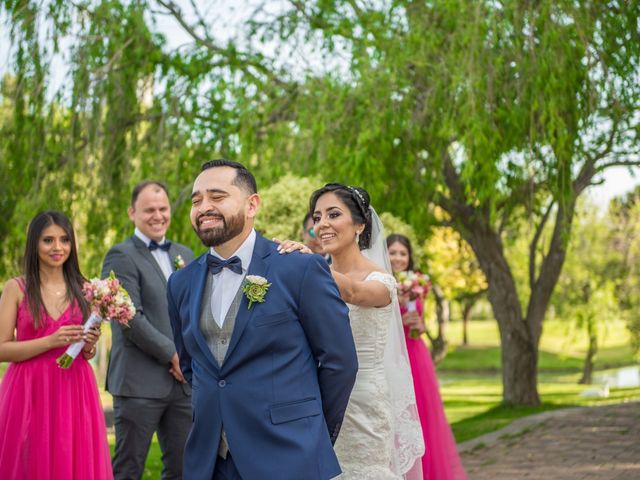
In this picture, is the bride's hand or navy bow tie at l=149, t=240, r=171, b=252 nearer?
the bride's hand

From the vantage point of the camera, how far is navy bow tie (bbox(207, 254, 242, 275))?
3584mm

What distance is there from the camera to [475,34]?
384 inches

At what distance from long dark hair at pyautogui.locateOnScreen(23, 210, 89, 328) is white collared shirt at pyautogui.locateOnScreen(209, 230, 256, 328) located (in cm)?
219

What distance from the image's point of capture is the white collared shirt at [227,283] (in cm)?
357

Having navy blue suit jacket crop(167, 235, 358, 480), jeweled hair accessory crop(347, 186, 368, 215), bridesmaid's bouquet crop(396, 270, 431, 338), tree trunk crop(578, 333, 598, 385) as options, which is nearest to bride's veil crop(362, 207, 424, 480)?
jeweled hair accessory crop(347, 186, 368, 215)

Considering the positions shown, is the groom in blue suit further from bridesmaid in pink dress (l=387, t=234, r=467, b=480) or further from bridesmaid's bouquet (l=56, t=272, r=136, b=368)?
bridesmaid in pink dress (l=387, t=234, r=467, b=480)

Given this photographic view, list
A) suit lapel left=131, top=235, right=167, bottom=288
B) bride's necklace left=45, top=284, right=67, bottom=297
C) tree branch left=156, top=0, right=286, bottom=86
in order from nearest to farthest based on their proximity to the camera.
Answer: bride's necklace left=45, top=284, right=67, bottom=297
suit lapel left=131, top=235, right=167, bottom=288
tree branch left=156, top=0, right=286, bottom=86

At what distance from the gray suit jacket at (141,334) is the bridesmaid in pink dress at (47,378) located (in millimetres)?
213

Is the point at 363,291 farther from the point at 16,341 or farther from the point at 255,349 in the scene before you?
the point at 16,341

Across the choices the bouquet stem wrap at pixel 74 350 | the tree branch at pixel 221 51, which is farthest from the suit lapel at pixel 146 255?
the tree branch at pixel 221 51

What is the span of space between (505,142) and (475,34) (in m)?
1.17

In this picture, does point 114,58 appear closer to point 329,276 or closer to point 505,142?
point 505,142

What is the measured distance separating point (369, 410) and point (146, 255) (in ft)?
6.76

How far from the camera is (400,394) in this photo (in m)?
5.28
